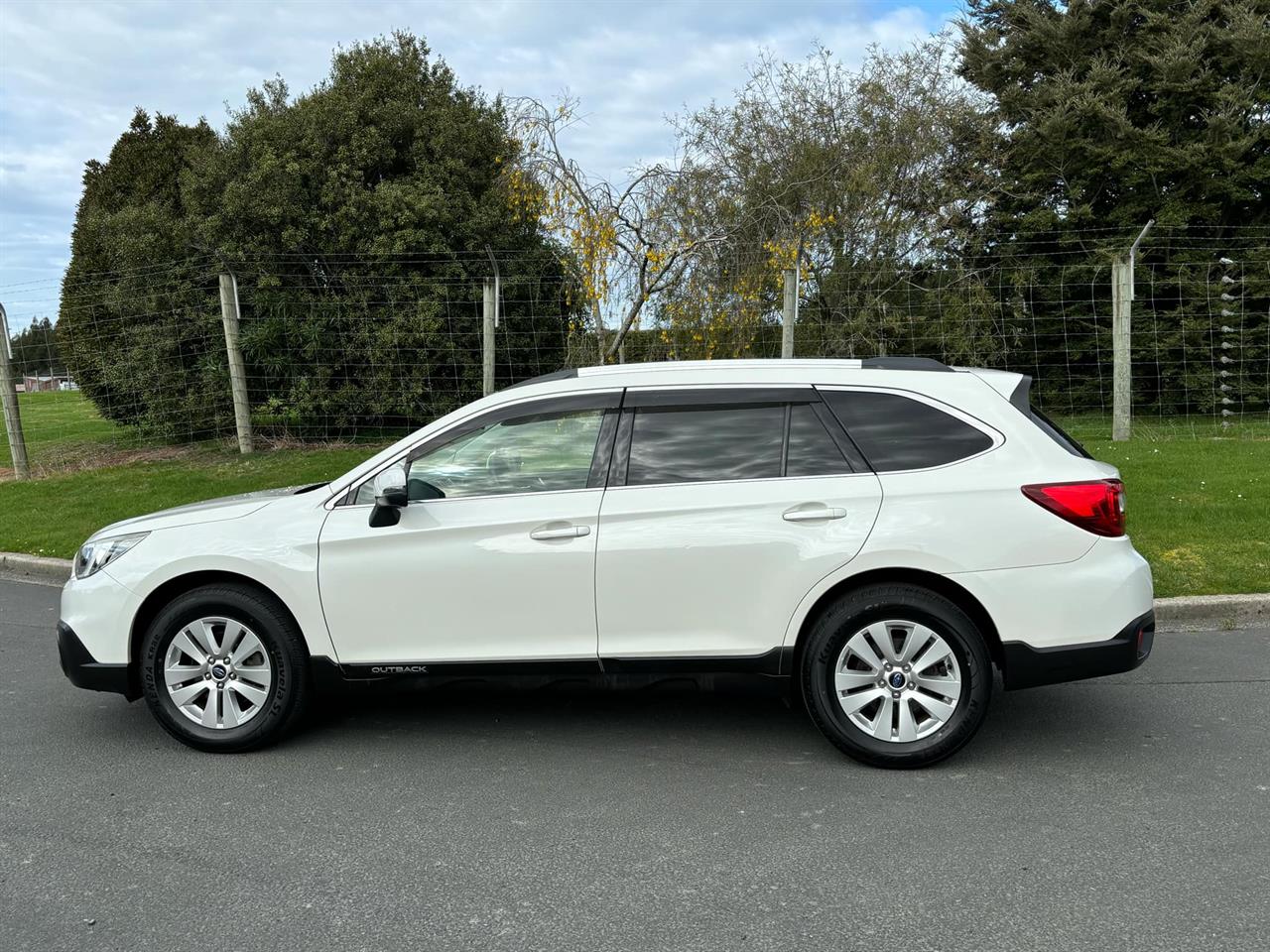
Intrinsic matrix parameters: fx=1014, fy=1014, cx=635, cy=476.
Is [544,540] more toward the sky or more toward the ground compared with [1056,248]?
more toward the ground

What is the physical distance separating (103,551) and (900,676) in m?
3.60

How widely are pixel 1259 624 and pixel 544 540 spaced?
475cm

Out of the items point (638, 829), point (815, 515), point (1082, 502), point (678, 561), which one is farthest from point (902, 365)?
point (638, 829)

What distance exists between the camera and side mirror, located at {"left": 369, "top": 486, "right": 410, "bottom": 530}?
4305 mm

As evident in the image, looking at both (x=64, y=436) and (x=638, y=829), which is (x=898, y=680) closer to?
(x=638, y=829)

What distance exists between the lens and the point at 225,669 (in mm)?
4516

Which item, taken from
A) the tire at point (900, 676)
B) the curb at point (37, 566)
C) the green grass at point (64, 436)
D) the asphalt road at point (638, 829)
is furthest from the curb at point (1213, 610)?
the green grass at point (64, 436)

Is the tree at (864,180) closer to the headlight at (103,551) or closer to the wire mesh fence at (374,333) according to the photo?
the wire mesh fence at (374,333)

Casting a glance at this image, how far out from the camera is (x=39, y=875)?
338 cm

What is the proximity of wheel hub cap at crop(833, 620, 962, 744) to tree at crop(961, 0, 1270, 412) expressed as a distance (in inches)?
638

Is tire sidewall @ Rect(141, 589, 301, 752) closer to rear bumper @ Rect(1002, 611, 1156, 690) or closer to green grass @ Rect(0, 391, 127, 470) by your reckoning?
rear bumper @ Rect(1002, 611, 1156, 690)

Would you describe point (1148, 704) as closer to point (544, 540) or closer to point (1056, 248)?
point (544, 540)

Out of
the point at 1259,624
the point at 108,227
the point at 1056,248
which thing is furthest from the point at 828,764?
the point at 1056,248

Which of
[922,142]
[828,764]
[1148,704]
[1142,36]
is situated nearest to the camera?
[828,764]
